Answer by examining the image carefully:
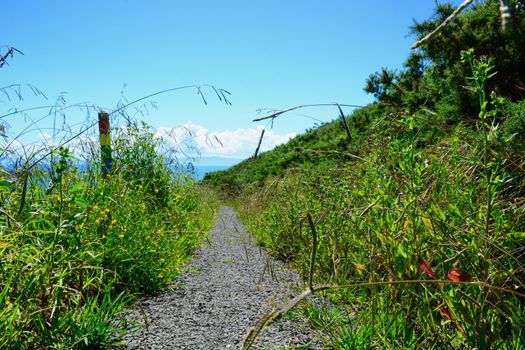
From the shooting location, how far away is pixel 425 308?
214 centimetres

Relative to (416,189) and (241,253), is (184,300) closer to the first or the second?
(416,189)

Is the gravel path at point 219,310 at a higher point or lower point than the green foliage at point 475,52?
lower

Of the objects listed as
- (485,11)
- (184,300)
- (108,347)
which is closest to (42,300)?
(108,347)

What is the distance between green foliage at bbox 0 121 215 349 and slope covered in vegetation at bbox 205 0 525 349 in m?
1.14

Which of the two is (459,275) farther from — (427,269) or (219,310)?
(219,310)

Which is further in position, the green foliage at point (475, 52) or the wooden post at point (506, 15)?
the green foliage at point (475, 52)

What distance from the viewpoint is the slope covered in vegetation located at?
1771 mm

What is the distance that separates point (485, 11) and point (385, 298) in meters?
4.37

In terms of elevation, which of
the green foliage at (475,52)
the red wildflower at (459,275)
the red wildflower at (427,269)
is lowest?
the red wildflower at (459,275)

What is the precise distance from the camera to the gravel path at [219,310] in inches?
97.3

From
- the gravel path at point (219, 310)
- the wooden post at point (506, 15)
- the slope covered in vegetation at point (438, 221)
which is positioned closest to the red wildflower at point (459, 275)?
the slope covered in vegetation at point (438, 221)

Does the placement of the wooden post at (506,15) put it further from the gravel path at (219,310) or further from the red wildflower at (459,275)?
the gravel path at (219,310)

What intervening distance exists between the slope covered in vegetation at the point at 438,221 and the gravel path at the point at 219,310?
0.81ft

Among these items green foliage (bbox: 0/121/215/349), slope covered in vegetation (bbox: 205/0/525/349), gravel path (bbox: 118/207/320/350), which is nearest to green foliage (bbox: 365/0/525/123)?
slope covered in vegetation (bbox: 205/0/525/349)
